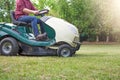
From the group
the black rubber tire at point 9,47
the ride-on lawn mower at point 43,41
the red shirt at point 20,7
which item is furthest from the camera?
the red shirt at point 20,7

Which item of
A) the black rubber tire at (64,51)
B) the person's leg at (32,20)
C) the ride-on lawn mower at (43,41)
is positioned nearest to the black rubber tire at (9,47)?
the ride-on lawn mower at (43,41)

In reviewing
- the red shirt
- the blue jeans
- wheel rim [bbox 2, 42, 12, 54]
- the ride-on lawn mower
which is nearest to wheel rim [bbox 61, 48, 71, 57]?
the ride-on lawn mower

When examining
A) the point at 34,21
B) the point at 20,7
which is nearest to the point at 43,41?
the point at 34,21

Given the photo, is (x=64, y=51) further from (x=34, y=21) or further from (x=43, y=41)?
(x=34, y=21)

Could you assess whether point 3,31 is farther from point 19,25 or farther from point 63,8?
point 63,8

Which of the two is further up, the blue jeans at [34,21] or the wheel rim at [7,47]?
the blue jeans at [34,21]

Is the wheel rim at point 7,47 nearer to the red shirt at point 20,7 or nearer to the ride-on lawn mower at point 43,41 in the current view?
the ride-on lawn mower at point 43,41

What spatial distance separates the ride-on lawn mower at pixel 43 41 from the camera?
11711 mm

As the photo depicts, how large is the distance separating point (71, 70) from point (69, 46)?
4496 millimetres

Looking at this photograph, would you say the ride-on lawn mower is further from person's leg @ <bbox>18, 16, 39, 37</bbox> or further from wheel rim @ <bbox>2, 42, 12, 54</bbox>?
person's leg @ <bbox>18, 16, 39, 37</bbox>

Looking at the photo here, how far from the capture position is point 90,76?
6688 mm

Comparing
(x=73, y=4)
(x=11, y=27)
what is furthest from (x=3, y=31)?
(x=73, y=4)

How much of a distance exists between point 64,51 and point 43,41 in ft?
2.24

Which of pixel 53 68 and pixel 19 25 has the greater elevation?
pixel 19 25
